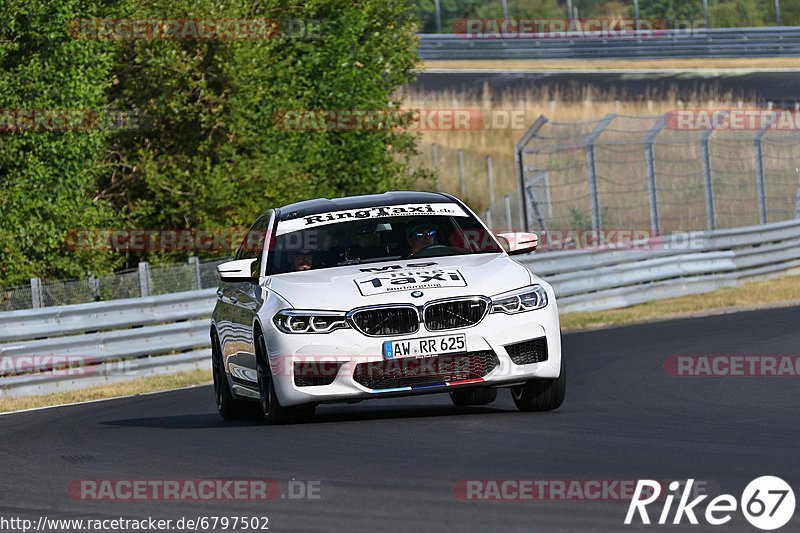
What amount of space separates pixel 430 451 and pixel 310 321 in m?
1.77

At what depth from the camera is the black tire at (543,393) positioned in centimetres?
1027

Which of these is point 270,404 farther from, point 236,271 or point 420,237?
point 420,237

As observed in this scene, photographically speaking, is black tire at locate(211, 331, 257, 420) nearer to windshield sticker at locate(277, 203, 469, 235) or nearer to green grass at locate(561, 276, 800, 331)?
windshield sticker at locate(277, 203, 469, 235)

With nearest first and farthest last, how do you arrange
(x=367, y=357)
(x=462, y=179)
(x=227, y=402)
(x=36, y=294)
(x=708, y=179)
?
(x=367, y=357) → (x=227, y=402) → (x=36, y=294) → (x=708, y=179) → (x=462, y=179)

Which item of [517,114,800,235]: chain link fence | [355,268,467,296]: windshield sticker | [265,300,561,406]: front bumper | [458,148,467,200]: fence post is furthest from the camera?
[458,148,467,200]: fence post

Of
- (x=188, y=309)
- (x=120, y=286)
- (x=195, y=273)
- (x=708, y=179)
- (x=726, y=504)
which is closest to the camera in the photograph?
(x=726, y=504)

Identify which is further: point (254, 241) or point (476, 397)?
point (254, 241)

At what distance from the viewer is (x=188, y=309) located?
64.0ft

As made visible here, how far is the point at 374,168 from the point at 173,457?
2354cm

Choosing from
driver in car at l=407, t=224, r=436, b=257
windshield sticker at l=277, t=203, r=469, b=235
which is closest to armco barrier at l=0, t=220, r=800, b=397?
windshield sticker at l=277, t=203, r=469, b=235

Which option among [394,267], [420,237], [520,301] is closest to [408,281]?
[394,267]

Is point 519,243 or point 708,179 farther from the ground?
point 519,243

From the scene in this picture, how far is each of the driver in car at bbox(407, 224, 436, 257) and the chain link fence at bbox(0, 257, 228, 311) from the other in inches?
360

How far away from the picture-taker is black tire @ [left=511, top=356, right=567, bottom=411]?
33.7 ft
